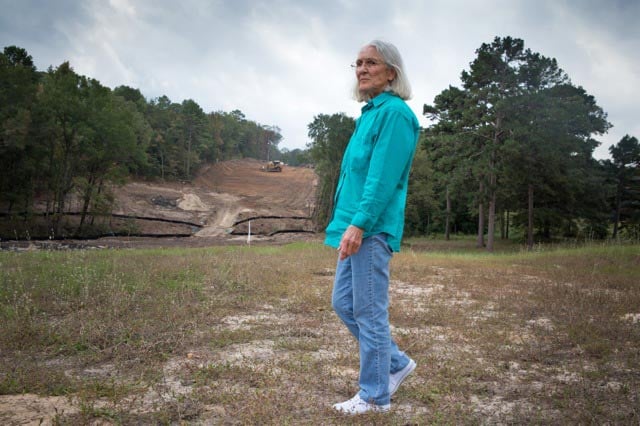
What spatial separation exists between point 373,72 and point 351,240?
104 centimetres

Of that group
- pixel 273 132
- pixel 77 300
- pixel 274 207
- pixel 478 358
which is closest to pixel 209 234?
pixel 274 207

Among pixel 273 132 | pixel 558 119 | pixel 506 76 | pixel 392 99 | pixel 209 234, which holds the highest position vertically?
pixel 273 132

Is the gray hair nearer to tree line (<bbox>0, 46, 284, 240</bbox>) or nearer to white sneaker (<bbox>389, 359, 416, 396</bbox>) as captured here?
white sneaker (<bbox>389, 359, 416, 396</bbox>)

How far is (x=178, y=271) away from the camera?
27.0 feet

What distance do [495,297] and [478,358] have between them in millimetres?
3066

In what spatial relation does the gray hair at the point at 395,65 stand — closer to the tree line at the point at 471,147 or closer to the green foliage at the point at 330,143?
the tree line at the point at 471,147

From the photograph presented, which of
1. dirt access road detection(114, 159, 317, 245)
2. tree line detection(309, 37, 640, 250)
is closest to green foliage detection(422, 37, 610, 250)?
tree line detection(309, 37, 640, 250)

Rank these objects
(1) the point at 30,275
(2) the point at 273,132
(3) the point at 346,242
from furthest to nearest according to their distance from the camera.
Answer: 1. (2) the point at 273,132
2. (1) the point at 30,275
3. (3) the point at 346,242

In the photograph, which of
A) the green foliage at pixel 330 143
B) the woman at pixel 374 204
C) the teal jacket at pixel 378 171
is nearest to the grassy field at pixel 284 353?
the woman at pixel 374 204

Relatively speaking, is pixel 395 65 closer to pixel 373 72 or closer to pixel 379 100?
pixel 373 72

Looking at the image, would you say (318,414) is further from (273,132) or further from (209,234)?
(273,132)

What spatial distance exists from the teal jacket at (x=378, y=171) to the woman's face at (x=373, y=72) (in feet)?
0.26

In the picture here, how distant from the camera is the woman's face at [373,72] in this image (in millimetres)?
2670

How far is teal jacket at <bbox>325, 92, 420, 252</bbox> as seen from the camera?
2486 mm
